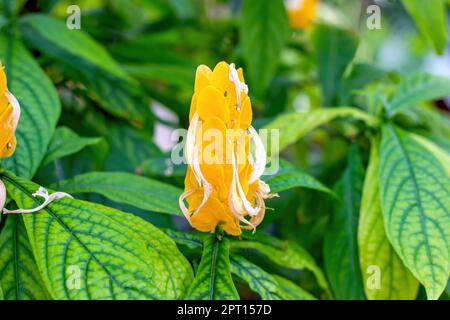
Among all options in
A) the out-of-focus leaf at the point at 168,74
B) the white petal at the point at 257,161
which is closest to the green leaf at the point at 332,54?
the out-of-focus leaf at the point at 168,74

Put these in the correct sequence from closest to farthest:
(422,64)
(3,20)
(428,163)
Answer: (428,163)
(3,20)
(422,64)

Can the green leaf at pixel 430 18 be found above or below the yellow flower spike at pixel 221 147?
above

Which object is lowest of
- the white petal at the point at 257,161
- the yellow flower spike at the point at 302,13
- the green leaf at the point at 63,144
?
the white petal at the point at 257,161

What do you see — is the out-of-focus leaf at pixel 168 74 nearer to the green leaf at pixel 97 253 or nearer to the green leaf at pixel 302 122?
the green leaf at pixel 302 122

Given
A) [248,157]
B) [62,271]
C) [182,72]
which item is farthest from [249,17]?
[62,271]

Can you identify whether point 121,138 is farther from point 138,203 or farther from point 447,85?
point 447,85

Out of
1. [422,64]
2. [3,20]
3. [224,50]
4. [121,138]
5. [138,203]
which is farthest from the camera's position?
[422,64]
